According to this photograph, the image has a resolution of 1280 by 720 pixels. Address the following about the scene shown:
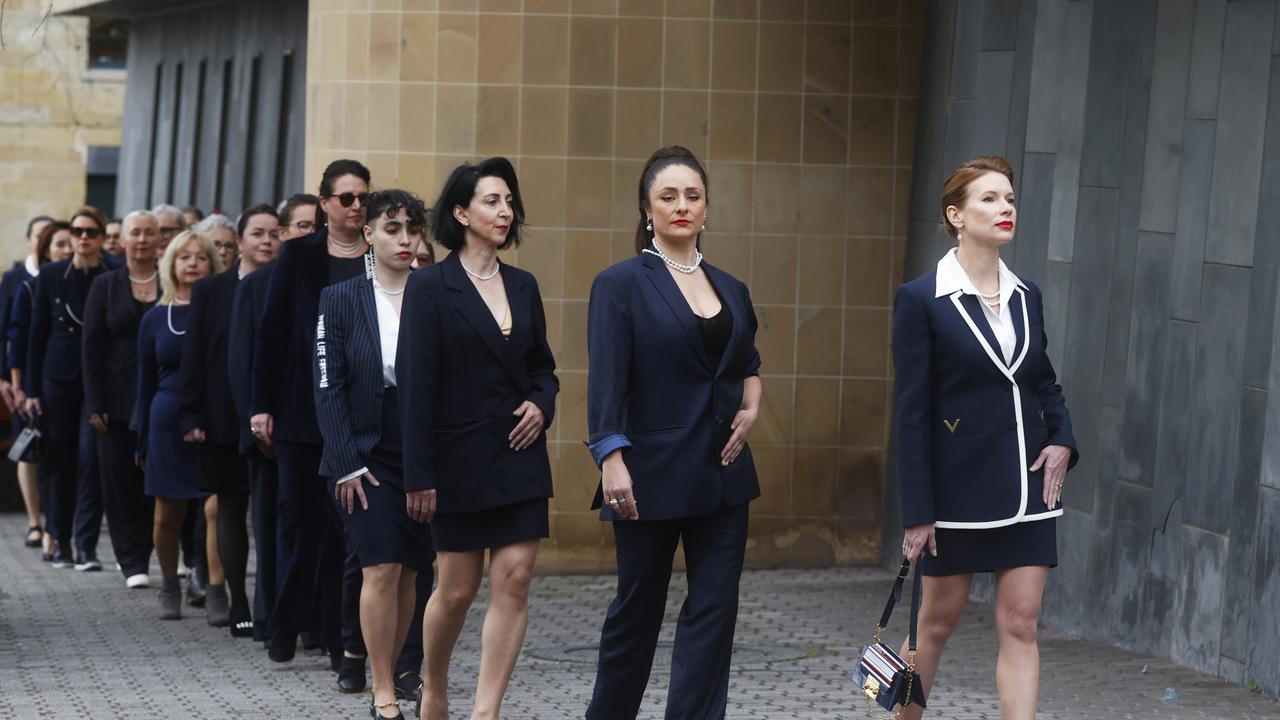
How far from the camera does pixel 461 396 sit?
780 centimetres

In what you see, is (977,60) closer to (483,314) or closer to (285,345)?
(285,345)

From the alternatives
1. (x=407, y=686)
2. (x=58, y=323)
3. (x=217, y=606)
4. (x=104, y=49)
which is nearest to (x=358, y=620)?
(x=407, y=686)

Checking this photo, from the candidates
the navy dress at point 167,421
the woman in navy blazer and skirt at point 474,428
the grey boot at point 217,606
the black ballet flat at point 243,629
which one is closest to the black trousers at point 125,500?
the navy dress at point 167,421

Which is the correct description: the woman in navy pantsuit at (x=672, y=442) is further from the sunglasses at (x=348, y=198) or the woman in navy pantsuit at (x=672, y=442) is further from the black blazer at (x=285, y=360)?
the black blazer at (x=285, y=360)

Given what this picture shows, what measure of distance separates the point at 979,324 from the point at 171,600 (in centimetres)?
620

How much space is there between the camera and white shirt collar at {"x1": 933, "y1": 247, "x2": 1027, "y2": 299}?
7.20m

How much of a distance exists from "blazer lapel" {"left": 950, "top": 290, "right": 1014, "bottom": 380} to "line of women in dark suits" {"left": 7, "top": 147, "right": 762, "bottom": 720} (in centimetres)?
72

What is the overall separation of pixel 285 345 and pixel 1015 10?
4.45 m

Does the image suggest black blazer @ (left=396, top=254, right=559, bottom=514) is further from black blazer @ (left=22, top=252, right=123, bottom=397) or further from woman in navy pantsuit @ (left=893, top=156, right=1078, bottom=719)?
black blazer @ (left=22, top=252, right=123, bottom=397)

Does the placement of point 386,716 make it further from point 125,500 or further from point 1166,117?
point 125,500

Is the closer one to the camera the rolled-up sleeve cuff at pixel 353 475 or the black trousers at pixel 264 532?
the rolled-up sleeve cuff at pixel 353 475

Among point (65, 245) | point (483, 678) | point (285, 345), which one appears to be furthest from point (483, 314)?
point (65, 245)

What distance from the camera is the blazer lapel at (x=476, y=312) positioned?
7.81 metres

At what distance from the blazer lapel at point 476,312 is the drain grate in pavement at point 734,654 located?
2900mm
